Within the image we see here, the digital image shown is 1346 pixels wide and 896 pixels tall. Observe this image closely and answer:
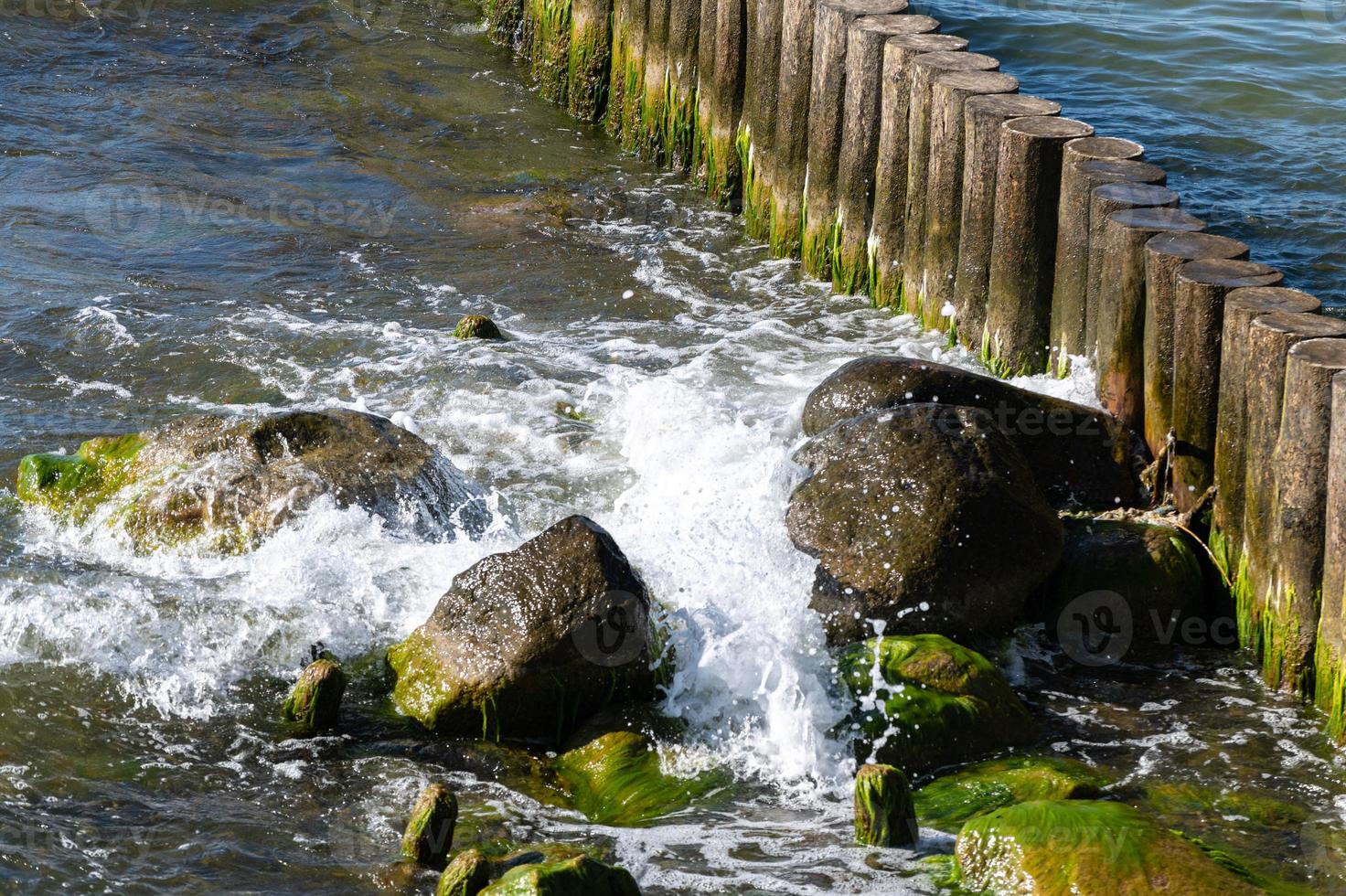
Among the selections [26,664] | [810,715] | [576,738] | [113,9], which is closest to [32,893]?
[26,664]

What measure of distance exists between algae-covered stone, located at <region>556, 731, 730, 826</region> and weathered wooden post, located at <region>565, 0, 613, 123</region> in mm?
8572

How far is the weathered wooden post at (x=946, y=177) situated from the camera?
8.39 m

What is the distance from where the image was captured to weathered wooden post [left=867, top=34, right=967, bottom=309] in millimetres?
8906

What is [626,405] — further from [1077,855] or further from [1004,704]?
[1077,855]

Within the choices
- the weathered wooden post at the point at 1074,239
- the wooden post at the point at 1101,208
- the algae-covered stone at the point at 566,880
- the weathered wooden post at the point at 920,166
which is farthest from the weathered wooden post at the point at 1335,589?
the weathered wooden post at the point at 920,166

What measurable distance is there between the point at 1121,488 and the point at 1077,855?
9.40ft

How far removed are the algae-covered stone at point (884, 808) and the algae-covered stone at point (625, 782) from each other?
0.66 m

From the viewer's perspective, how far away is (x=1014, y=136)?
7789 mm

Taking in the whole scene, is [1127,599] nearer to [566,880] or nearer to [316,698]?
[566,880]

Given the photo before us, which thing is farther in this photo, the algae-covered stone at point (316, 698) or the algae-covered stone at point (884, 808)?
the algae-covered stone at point (316, 698)

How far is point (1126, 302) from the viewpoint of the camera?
282 inches

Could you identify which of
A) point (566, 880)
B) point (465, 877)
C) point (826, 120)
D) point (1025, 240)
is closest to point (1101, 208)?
point (1025, 240)

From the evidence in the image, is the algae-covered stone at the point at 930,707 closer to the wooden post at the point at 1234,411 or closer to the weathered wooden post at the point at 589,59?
the wooden post at the point at 1234,411

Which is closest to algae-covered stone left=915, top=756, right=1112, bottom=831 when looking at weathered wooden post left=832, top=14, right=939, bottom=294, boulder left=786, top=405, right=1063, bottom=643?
boulder left=786, top=405, right=1063, bottom=643
